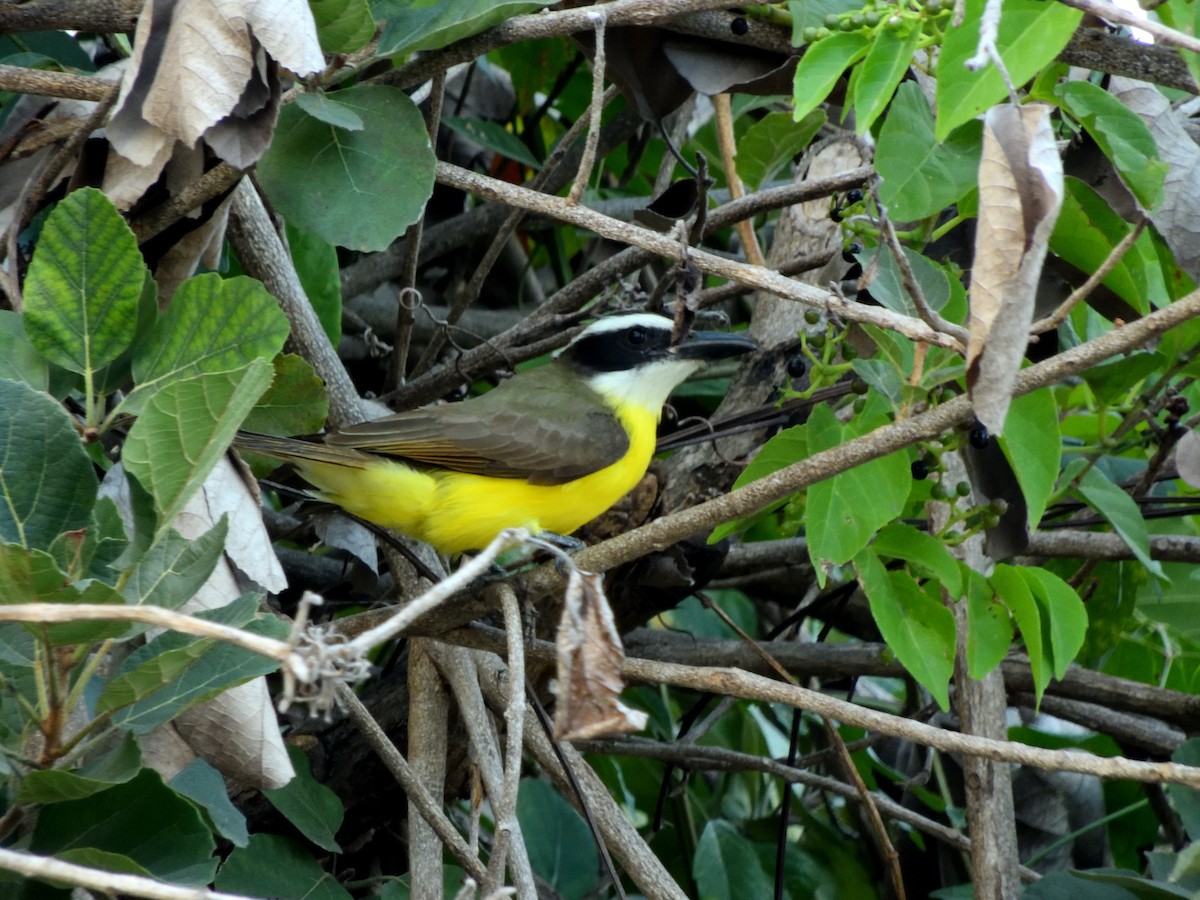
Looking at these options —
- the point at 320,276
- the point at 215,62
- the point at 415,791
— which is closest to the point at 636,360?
the point at 320,276

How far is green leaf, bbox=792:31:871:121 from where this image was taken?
1879mm

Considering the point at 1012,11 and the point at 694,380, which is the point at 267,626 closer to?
the point at 1012,11

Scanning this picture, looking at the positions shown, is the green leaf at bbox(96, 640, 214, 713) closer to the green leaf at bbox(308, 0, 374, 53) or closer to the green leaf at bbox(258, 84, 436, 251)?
the green leaf at bbox(258, 84, 436, 251)

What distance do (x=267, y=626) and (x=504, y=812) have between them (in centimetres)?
38

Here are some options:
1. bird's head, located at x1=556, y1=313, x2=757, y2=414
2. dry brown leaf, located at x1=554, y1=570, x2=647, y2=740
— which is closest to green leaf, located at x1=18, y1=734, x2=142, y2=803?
dry brown leaf, located at x1=554, y1=570, x2=647, y2=740

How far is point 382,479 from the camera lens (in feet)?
9.73

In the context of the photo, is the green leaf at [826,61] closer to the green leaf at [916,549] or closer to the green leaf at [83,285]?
the green leaf at [916,549]

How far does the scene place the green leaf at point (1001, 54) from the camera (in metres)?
1.61

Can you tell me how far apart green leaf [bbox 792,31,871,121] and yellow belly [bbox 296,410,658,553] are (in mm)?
1410

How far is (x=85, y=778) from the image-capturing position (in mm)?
1529

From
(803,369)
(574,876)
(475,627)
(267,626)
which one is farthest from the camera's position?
(574,876)

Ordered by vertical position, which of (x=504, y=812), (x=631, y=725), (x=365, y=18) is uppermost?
(x=365, y=18)

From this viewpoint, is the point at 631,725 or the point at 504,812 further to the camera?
the point at 504,812

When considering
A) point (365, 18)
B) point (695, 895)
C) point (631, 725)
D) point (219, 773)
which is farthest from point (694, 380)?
point (631, 725)
